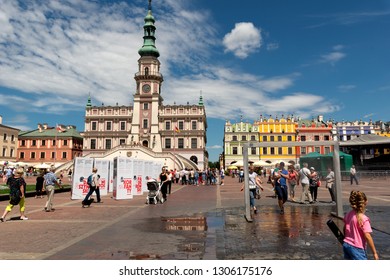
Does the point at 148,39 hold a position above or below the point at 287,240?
above

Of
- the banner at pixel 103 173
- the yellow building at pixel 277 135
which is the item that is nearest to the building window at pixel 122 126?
the yellow building at pixel 277 135

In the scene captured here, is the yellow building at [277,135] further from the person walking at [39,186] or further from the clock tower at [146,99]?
the person walking at [39,186]

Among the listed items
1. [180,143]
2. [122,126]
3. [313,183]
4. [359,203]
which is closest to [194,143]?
[180,143]

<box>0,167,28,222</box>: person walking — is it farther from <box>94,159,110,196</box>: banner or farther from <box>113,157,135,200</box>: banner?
<box>94,159,110,196</box>: banner

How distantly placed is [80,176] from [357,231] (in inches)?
648

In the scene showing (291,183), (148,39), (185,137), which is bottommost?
A: (291,183)

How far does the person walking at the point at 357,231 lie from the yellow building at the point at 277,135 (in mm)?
66985

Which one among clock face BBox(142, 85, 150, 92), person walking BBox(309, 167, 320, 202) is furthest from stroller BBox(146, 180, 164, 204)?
clock face BBox(142, 85, 150, 92)

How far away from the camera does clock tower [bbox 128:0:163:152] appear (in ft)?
222

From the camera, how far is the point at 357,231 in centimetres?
383

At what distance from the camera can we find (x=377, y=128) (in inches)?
3027
